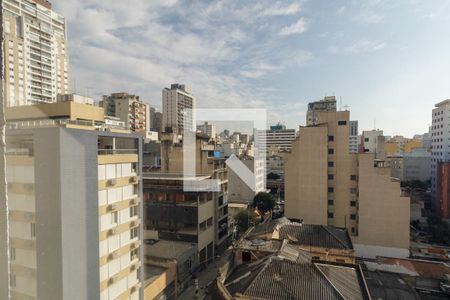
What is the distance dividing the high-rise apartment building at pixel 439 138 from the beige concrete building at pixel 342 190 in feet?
18.7

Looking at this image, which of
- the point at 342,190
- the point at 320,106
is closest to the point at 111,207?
the point at 342,190

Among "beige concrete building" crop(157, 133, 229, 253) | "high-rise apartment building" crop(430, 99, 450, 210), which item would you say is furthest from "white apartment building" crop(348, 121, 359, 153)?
"beige concrete building" crop(157, 133, 229, 253)

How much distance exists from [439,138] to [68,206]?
15158mm

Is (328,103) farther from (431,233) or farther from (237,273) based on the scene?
(237,273)

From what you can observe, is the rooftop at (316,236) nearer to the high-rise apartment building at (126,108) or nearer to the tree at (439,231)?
the tree at (439,231)

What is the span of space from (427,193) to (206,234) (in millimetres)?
11394

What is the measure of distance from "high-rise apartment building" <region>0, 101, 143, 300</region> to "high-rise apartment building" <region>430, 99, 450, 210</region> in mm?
12562

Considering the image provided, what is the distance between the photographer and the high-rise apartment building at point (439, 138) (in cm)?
1148

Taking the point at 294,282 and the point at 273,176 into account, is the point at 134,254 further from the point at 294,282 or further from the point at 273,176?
the point at 273,176

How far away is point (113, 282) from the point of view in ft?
9.84

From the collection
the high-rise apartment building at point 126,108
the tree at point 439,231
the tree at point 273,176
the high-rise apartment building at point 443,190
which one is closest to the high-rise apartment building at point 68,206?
the tree at point 439,231

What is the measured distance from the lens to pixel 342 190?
782 cm

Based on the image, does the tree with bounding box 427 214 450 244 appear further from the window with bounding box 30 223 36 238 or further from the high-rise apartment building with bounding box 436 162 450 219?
the window with bounding box 30 223 36 238

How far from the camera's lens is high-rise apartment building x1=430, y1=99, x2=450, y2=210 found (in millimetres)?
11480
